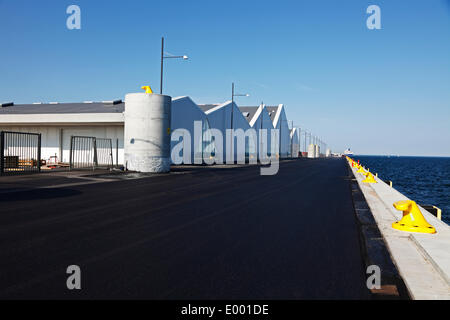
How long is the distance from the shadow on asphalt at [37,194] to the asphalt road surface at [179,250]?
0.35 m

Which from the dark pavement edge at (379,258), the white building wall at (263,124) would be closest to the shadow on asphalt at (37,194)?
the dark pavement edge at (379,258)

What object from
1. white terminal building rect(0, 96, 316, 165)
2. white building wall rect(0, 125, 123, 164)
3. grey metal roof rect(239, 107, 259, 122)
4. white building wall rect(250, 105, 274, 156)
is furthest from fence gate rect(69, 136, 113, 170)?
grey metal roof rect(239, 107, 259, 122)

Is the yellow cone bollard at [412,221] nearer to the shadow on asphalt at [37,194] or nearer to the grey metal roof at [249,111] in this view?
the shadow on asphalt at [37,194]

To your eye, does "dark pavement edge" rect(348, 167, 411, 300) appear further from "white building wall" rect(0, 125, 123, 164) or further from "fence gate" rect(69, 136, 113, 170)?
"white building wall" rect(0, 125, 123, 164)

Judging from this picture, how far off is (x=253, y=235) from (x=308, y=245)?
1.00 m

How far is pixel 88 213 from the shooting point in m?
8.34

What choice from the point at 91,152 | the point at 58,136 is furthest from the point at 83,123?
the point at 58,136

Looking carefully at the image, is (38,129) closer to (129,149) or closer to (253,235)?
(129,149)

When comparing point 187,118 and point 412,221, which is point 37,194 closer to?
point 412,221

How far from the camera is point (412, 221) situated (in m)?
6.98

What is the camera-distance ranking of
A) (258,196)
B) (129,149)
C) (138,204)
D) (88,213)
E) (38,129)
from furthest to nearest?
(38,129), (129,149), (258,196), (138,204), (88,213)
